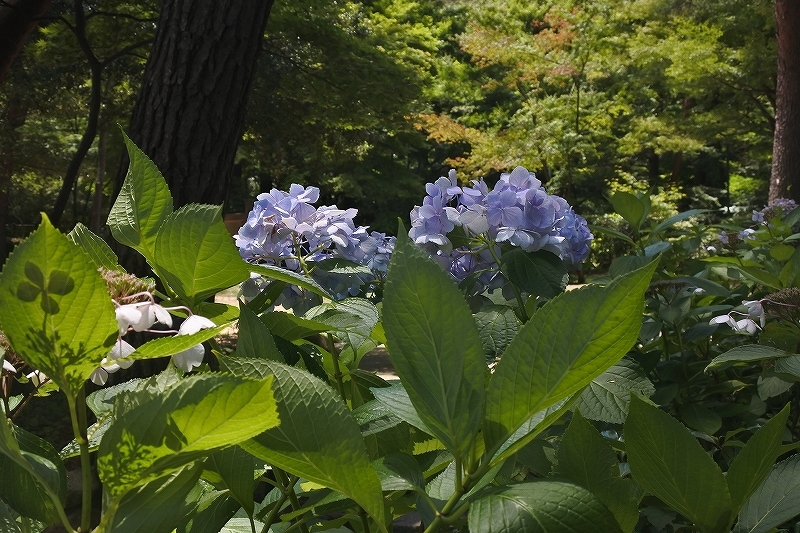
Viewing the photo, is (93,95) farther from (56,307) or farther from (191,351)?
(56,307)

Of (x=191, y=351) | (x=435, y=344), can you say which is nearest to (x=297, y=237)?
(x=191, y=351)

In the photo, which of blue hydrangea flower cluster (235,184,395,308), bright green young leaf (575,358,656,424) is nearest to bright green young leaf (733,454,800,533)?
bright green young leaf (575,358,656,424)

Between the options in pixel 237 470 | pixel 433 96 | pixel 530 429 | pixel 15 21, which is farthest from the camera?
pixel 433 96

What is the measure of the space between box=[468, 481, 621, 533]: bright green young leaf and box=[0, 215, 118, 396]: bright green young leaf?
0.23 m

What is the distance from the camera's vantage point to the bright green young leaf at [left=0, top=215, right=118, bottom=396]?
385 mm

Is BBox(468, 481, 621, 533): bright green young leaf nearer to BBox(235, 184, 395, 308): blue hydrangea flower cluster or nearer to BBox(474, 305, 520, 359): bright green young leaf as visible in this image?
BBox(474, 305, 520, 359): bright green young leaf

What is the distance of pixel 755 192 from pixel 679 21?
947 centimetres

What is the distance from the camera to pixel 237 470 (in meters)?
0.59

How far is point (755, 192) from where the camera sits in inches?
880

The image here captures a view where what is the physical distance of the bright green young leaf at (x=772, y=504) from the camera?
54 centimetres

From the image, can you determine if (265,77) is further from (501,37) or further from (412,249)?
(412,249)

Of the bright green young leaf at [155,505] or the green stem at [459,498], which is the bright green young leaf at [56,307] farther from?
the green stem at [459,498]

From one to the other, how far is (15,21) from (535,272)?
4.43 m

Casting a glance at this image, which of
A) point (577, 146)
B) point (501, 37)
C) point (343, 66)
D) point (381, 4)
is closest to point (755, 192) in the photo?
point (577, 146)
